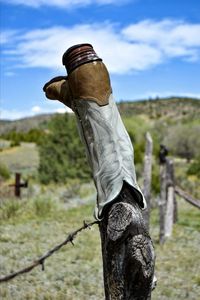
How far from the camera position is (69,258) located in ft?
26.9

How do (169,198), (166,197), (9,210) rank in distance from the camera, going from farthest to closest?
(9,210), (166,197), (169,198)

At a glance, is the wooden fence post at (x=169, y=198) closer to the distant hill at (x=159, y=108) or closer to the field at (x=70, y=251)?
the field at (x=70, y=251)

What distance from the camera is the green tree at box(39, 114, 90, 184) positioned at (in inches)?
856

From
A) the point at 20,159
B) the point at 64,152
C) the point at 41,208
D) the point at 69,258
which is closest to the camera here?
the point at 69,258

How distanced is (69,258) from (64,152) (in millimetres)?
13907

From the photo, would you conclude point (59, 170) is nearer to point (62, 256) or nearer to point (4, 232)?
point (4, 232)

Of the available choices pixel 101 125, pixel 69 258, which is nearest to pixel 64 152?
pixel 69 258

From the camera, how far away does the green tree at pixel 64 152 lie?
21734 mm

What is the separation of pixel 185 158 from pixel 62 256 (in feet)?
134

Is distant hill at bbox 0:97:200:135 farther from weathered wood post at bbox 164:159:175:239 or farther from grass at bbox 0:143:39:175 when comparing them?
weathered wood post at bbox 164:159:175:239

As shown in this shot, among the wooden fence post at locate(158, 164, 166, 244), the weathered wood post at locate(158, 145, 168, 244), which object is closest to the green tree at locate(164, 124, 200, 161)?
the weathered wood post at locate(158, 145, 168, 244)

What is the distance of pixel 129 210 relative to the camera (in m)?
2.57

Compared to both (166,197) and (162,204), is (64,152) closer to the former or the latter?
(166,197)

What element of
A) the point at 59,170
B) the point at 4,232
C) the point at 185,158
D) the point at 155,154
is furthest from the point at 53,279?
the point at 185,158
